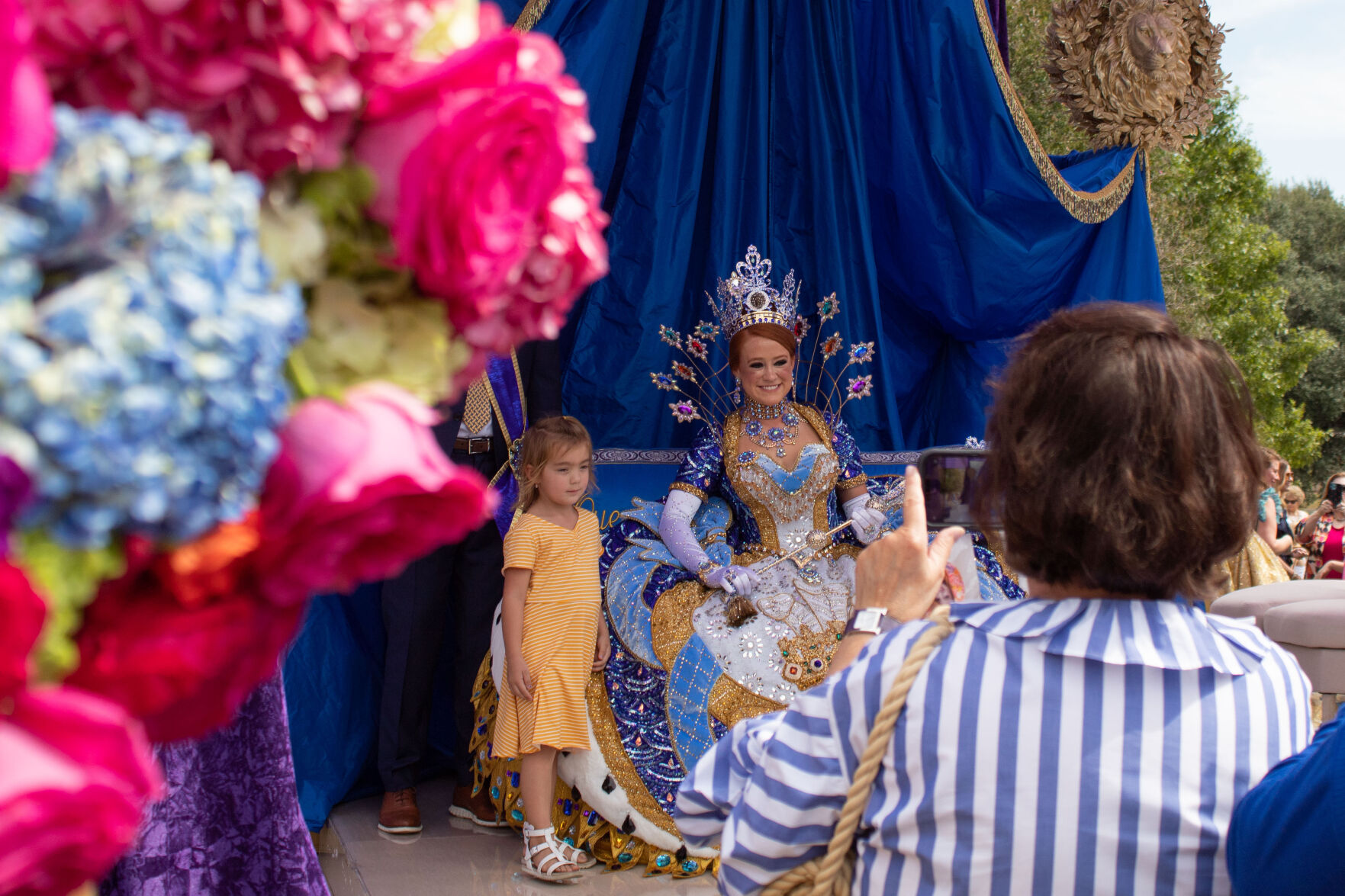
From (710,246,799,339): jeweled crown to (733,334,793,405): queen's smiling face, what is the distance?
0.07m

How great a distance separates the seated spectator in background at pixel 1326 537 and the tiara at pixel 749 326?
4574mm

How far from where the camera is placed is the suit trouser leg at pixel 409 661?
11.0 ft

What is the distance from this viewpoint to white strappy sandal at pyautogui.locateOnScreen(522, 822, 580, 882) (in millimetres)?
2951

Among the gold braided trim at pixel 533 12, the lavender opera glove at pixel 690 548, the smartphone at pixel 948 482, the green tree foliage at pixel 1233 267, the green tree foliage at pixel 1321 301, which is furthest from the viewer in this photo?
the green tree foliage at pixel 1321 301

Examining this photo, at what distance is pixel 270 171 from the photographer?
542 millimetres

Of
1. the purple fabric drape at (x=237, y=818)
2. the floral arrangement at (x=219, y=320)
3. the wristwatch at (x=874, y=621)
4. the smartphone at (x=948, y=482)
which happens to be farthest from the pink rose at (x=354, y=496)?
the smartphone at (x=948, y=482)

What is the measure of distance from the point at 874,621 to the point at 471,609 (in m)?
2.59

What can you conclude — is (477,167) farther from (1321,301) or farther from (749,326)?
(1321,301)

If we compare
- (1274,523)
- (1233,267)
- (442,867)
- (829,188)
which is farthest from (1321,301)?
(442,867)

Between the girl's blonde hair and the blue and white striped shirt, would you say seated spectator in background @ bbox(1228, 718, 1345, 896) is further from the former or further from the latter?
the girl's blonde hair

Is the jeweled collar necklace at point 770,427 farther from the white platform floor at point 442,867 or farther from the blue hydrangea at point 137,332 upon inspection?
the blue hydrangea at point 137,332

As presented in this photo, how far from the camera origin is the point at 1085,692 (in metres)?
0.96

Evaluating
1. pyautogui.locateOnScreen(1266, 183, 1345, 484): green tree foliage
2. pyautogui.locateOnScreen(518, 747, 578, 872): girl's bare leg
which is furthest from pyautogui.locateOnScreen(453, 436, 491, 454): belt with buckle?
pyautogui.locateOnScreen(1266, 183, 1345, 484): green tree foliage

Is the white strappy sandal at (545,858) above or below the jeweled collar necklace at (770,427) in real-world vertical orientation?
below
